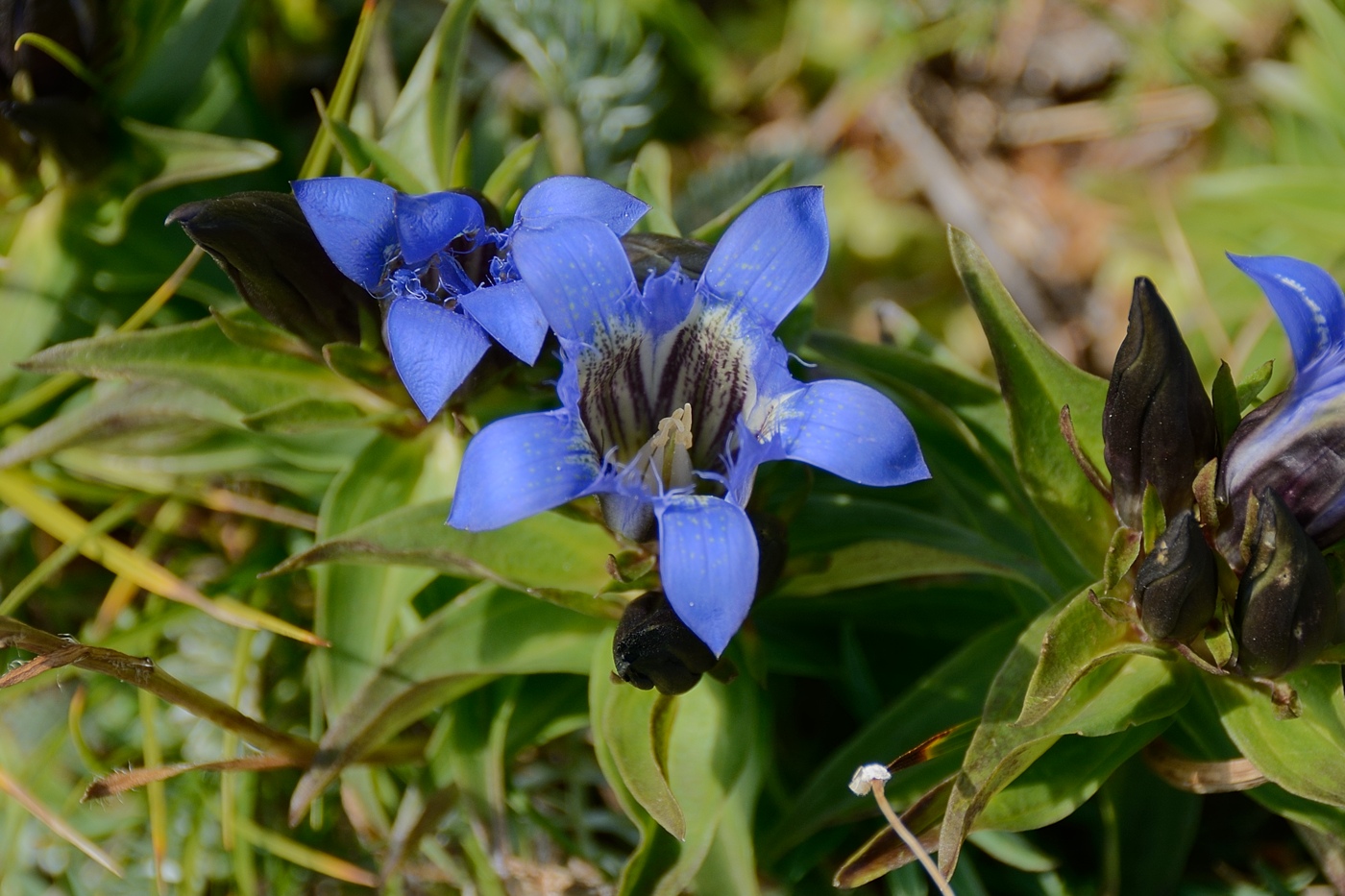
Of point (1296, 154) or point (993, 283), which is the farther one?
point (1296, 154)

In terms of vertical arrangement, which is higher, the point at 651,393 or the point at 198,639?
the point at 651,393

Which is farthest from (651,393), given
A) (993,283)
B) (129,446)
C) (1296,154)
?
(1296,154)

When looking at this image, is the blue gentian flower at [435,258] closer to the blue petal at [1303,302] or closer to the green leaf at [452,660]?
the green leaf at [452,660]

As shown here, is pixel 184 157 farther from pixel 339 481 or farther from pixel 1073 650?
pixel 1073 650

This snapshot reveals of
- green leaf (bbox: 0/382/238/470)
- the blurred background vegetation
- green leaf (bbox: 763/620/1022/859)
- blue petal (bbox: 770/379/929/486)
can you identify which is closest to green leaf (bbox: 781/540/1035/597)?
the blurred background vegetation

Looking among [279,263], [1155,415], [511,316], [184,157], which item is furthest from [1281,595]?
[184,157]

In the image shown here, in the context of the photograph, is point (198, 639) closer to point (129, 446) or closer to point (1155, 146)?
point (129, 446)

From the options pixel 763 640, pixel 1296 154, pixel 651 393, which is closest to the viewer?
pixel 651 393

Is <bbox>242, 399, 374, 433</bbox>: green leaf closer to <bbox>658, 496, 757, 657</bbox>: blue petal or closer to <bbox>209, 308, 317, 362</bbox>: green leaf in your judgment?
<bbox>209, 308, 317, 362</bbox>: green leaf
